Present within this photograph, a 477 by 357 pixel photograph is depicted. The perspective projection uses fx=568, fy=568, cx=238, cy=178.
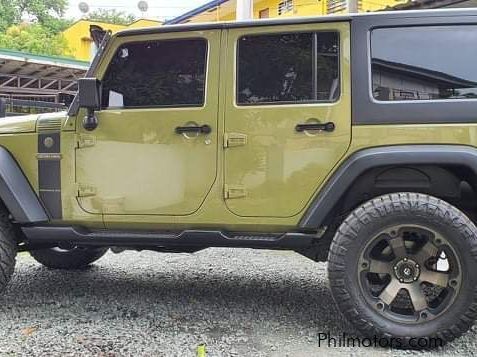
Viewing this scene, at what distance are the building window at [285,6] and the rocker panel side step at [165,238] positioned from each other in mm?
18265

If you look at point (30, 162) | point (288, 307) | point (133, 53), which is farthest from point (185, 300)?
point (133, 53)

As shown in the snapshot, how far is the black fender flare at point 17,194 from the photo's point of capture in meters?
3.77

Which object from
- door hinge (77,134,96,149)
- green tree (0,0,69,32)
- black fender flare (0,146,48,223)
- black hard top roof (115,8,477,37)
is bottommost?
black fender flare (0,146,48,223)

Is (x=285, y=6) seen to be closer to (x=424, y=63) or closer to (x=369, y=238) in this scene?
(x=424, y=63)

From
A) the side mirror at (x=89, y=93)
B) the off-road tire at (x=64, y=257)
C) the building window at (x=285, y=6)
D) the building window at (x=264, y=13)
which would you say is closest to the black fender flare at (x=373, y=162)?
the side mirror at (x=89, y=93)

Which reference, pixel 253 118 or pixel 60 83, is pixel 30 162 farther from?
pixel 60 83

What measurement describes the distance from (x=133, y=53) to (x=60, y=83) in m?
11.4

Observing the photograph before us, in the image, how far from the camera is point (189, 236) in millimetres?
3709

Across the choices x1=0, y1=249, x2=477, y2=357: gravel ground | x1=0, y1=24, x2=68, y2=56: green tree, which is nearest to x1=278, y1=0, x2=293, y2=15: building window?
x1=0, y1=24, x2=68, y2=56: green tree

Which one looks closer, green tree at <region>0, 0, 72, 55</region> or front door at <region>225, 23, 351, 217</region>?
front door at <region>225, 23, 351, 217</region>

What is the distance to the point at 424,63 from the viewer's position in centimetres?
350

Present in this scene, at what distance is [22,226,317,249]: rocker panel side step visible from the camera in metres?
3.60

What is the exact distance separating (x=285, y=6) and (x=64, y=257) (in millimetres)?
18046

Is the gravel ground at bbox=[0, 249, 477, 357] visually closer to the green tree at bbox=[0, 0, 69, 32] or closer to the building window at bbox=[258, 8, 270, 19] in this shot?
the building window at bbox=[258, 8, 270, 19]
